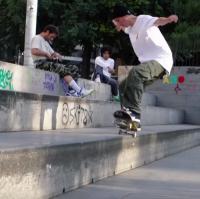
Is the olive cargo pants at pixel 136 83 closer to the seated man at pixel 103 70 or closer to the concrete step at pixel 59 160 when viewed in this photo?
the concrete step at pixel 59 160

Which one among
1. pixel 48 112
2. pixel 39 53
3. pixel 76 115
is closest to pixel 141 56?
pixel 48 112

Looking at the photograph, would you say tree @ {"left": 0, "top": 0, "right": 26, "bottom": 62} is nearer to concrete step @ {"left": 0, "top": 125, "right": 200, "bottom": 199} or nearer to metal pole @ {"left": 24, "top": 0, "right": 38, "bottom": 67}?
metal pole @ {"left": 24, "top": 0, "right": 38, "bottom": 67}

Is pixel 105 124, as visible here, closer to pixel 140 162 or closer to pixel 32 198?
pixel 140 162

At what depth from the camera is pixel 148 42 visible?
6.61 meters

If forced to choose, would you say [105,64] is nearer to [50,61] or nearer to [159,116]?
[159,116]

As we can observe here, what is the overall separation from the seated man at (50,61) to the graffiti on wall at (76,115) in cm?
75

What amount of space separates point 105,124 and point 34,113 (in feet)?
9.56

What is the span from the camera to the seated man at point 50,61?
915 cm

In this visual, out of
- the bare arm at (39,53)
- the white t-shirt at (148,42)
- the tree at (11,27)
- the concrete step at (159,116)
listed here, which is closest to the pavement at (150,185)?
the white t-shirt at (148,42)

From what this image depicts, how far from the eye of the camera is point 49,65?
9.27 metres

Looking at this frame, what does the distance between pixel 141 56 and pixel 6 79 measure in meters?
1.94

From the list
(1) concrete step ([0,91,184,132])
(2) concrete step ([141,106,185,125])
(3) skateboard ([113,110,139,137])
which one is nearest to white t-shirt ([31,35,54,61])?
(1) concrete step ([0,91,184,132])

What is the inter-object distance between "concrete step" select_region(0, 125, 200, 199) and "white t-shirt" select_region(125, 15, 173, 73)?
3.48ft

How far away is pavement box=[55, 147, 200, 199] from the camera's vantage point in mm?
5188
